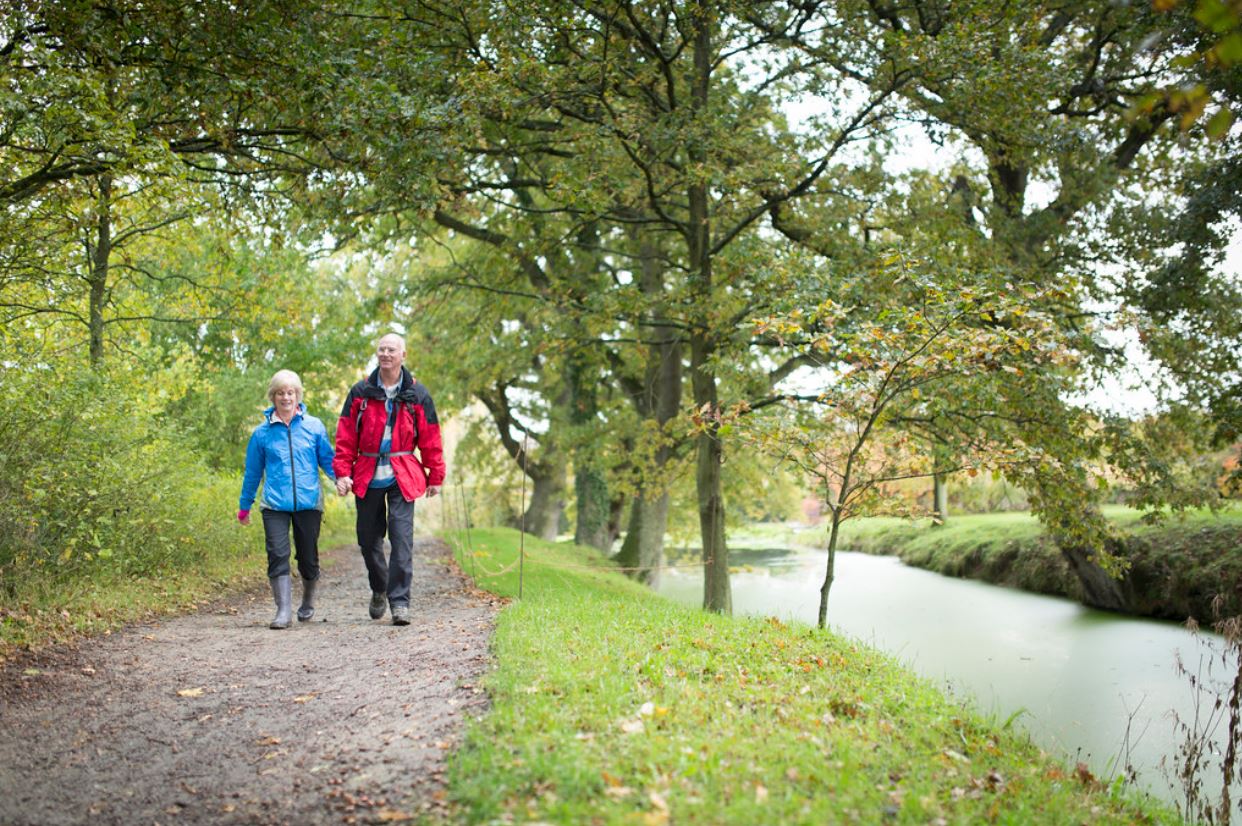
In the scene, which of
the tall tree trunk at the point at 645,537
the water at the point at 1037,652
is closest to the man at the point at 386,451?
the water at the point at 1037,652

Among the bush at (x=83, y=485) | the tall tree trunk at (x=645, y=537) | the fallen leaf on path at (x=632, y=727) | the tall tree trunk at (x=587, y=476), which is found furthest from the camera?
the tall tree trunk at (x=587, y=476)

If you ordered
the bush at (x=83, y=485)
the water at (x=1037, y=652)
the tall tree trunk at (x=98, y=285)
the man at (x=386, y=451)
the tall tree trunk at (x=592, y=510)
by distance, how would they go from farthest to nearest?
the tall tree trunk at (x=592, y=510) < the tall tree trunk at (x=98, y=285) < the water at (x=1037, y=652) < the man at (x=386, y=451) < the bush at (x=83, y=485)

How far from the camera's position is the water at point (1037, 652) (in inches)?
310

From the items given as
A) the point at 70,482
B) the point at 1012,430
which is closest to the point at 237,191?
the point at 70,482

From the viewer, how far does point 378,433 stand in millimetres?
6938

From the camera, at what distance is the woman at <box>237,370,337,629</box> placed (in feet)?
22.9

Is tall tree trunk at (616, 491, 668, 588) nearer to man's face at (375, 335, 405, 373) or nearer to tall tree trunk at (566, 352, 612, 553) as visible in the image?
tall tree trunk at (566, 352, 612, 553)

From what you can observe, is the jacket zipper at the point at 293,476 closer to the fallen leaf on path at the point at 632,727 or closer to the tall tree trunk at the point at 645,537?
the fallen leaf on path at the point at 632,727

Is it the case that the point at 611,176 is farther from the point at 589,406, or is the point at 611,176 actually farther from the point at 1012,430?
the point at 589,406

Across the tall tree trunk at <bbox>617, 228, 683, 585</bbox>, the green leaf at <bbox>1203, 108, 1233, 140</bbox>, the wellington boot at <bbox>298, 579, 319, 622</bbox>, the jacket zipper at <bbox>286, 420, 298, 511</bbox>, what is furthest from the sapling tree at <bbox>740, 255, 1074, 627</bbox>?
the tall tree trunk at <bbox>617, 228, 683, 585</bbox>

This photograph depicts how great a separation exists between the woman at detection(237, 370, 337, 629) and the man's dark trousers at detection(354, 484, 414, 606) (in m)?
0.40

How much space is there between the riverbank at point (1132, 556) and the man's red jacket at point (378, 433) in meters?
4.88

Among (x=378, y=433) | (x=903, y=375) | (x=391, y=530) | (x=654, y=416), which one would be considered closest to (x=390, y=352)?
(x=378, y=433)

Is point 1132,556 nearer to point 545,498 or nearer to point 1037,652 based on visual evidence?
point 1037,652
